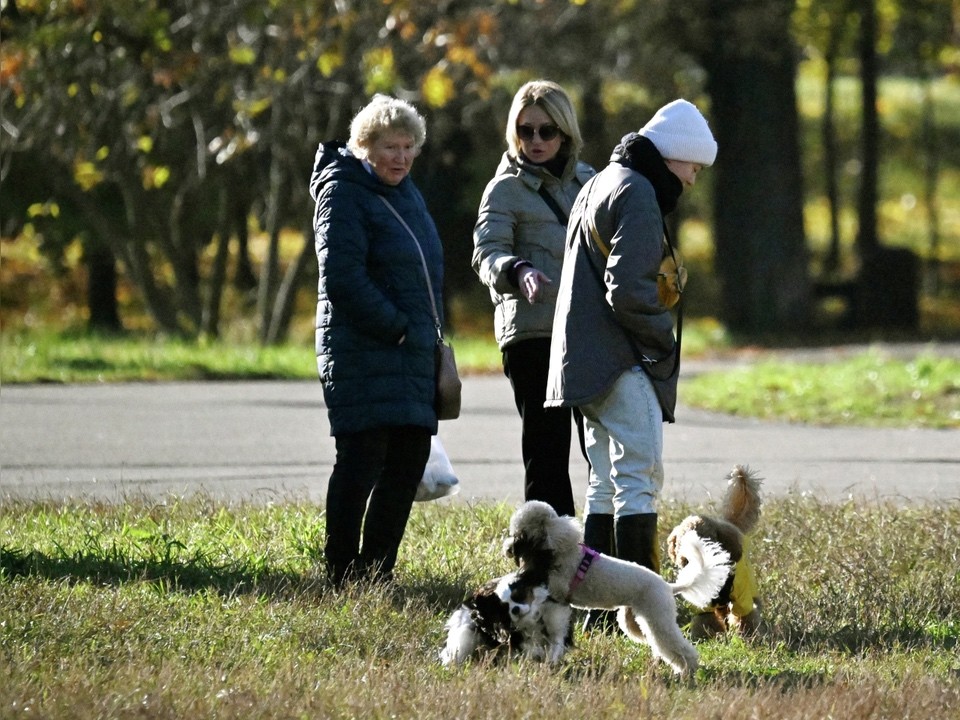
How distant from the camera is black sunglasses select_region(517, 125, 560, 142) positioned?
648 centimetres

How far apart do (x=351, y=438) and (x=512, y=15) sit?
14.8 meters

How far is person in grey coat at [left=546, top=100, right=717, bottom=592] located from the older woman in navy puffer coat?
25.7 inches

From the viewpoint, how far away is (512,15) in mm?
20531

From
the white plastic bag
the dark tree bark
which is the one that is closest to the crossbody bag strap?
the white plastic bag

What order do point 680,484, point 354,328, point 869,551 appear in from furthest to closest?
point 680,484
point 869,551
point 354,328

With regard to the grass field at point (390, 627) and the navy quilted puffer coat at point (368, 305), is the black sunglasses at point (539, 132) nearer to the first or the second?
the navy quilted puffer coat at point (368, 305)

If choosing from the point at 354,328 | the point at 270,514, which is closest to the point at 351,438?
the point at 354,328

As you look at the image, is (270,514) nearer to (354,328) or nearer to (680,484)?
(354,328)

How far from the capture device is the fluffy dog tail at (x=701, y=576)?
18.4 ft

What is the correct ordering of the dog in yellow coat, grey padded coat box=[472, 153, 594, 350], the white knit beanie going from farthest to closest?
grey padded coat box=[472, 153, 594, 350] < the dog in yellow coat < the white knit beanie

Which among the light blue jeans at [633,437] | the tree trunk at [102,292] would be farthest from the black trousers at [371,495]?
the tree trunk at [102,292]

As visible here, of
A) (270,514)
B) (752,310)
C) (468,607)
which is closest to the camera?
(468,607)

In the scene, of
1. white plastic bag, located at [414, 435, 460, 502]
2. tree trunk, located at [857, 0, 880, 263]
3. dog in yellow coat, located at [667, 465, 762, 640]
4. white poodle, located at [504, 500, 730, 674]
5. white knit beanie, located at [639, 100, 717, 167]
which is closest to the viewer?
white poodle, located at [504, 500, 730, 674]

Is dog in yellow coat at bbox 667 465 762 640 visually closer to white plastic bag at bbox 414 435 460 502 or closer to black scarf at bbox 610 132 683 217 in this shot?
black scarf at bbox 610 132 683 217
